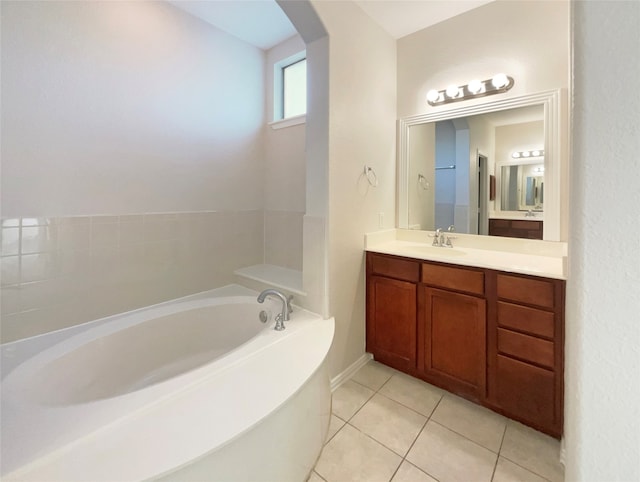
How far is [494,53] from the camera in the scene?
2004 mm

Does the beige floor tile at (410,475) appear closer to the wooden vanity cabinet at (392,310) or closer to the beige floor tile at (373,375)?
the beige floor tile at (373,375)

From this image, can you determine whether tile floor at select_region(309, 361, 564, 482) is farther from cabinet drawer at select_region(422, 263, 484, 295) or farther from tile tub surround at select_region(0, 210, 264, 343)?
tile tub surround at select_region(0, 210, 264, 343)

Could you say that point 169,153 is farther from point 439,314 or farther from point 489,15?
point 489,15

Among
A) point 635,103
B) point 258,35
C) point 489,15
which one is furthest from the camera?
point 258,35

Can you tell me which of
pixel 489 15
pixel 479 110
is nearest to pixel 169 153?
pixel 479 110

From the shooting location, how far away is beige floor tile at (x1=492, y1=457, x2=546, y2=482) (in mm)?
1302

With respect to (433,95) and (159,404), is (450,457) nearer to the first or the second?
(159,404)

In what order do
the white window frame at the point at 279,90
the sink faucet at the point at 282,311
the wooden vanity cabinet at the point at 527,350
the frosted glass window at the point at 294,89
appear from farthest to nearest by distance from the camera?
the frosted glass window at the point at 294,89, the white window frame at the point at 279,90, the sink faucet at the point at 282,311, the wooden vanity cabinet at the point at 527,350

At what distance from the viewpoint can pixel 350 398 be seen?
1848mm

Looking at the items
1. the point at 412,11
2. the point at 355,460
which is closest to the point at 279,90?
the point at 412,11

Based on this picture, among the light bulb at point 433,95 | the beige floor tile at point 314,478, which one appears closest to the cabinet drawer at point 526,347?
the beige floor tile at point 314,478

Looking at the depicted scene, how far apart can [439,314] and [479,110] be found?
1.51 m

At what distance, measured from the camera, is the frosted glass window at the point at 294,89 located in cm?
275

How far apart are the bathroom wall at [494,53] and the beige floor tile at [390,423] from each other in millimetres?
1480
